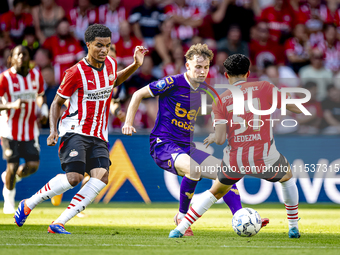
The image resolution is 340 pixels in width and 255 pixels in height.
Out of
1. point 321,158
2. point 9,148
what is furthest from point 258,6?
point 9,148

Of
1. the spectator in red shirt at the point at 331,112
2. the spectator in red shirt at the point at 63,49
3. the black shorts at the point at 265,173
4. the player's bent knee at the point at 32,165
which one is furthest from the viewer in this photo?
the spectator in red shirt at the point at 63,49

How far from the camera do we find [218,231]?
239 inches

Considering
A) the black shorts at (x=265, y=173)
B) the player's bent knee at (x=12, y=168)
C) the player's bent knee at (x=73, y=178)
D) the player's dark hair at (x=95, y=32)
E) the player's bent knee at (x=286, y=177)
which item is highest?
the player's dark hair at (x=95, y=32)

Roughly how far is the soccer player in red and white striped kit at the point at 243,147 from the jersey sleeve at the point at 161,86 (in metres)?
0.83

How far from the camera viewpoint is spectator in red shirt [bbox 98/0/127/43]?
12.2 metres

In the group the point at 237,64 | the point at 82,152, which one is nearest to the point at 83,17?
the point at 82,152

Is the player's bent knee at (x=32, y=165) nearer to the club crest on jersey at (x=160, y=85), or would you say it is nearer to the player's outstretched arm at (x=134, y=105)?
the player's outstretched arm at (x=134, y=105)

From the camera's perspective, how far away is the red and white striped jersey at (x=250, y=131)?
5145 millimetres

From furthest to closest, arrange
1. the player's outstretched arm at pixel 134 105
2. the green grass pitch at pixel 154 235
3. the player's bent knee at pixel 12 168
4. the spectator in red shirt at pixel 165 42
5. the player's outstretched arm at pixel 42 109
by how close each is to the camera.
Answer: the spectator in red shirt at pixel 165 42 → the player's bent knee at pixel 12 168 → the player's outstretched arm at pixel 42 109 → the player's outstretched arm at pixel 134 105 → the green grass pitch at pixel 154 235

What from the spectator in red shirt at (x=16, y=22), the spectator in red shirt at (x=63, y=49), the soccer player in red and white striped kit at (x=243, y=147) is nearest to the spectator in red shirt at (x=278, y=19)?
the spectator in red shirt at (x=63, y=49)

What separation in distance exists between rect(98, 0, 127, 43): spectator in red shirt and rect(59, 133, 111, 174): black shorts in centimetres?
676

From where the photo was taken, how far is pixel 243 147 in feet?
17.1

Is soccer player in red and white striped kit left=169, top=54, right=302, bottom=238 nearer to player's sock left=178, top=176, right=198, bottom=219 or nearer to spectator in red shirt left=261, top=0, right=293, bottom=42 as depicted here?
player's sock left=178, top=176, right=198, bottom=219

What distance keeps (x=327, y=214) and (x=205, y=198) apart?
376cm
